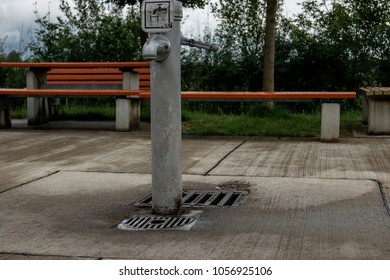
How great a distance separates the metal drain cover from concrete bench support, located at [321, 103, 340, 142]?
4304 millimetres

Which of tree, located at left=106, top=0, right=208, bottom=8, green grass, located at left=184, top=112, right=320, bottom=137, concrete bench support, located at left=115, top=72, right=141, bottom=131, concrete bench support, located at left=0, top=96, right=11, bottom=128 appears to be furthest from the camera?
tree, located at left=106, top=0, right=208, bottom=8

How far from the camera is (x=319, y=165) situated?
6.44 m

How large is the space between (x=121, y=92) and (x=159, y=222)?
5461 mm

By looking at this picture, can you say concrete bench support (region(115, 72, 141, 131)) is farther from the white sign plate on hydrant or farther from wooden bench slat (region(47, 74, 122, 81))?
the white sign plate on hydrant

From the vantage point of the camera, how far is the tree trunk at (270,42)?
10.4 meters

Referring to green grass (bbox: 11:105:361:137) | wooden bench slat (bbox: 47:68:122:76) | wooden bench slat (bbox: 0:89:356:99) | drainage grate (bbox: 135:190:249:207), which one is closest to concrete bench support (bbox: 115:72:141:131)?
wooden bench slat (bbox: 0:89:356:99)

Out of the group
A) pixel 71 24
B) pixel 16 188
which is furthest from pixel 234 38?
pixel 16 188

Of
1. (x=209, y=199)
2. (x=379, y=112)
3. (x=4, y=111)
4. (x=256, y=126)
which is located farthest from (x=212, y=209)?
(x=4, y=111)

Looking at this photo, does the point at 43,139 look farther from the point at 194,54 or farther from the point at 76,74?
the point at 194,54

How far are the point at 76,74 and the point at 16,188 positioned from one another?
6.08 metres

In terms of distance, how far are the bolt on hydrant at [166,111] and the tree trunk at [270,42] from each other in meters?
6.34

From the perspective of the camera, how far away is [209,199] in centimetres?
490

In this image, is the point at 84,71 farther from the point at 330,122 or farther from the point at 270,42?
the point at 330,122

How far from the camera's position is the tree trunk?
10.4 meters
